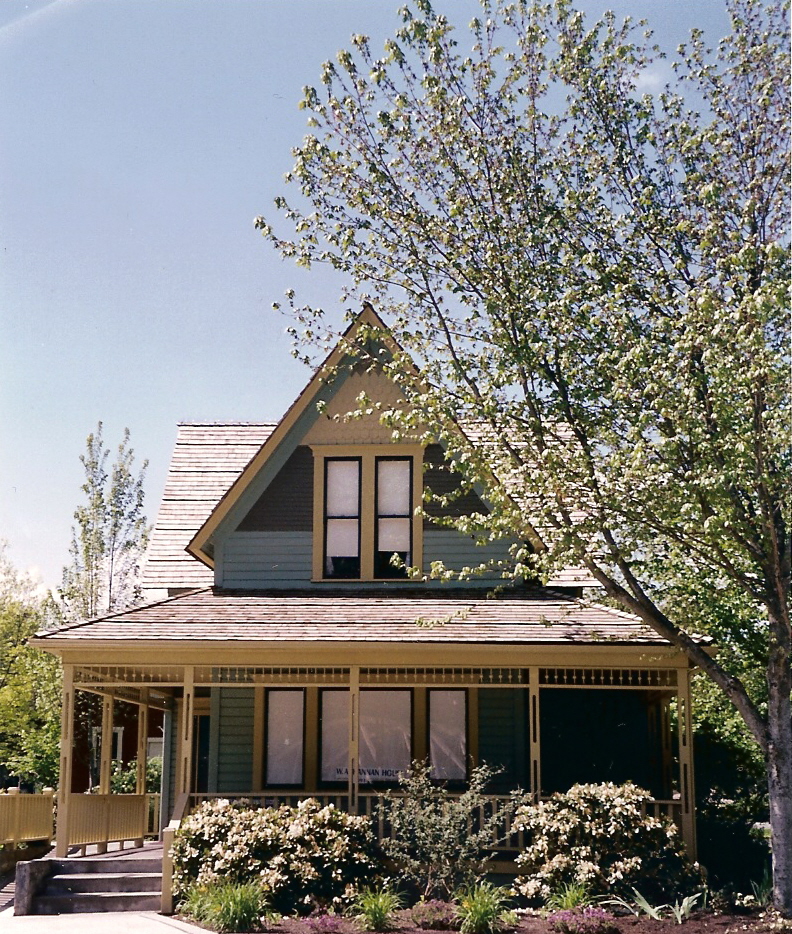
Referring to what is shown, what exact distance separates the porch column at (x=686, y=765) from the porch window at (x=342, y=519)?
18.8 ft

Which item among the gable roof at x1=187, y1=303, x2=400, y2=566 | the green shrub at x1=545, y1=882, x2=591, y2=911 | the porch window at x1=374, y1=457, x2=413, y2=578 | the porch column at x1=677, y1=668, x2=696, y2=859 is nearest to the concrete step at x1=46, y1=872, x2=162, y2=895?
the green shrub at x1=545, y1=882, x2=591, y2=911

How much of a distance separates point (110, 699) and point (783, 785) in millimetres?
10481

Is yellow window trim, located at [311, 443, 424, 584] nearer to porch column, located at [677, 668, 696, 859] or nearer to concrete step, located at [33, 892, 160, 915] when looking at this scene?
porch column, located at [677, 668, 696, 859]

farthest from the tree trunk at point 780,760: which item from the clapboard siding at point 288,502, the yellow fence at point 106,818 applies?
the yellow fence at point 106,818

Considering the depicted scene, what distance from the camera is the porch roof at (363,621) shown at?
646 inches

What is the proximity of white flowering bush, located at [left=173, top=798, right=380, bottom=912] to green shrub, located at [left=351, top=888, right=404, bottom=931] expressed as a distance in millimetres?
354

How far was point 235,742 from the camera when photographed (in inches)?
746

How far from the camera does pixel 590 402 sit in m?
15.5

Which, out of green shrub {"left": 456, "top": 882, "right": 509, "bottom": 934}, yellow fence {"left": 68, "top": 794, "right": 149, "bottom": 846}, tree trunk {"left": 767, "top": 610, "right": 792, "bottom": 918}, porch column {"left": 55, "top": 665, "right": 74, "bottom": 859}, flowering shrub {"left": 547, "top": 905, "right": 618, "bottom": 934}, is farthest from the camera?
yellow fence {"left": 68, "top": 794, "right": 149, "bottom": 846}

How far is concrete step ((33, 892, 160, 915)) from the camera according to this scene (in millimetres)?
14977

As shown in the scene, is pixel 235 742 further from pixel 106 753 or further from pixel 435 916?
pixel 435 916

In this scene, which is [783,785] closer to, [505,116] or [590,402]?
[590,402]

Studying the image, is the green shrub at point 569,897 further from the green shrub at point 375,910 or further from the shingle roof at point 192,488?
the shingle roof at point 192,488

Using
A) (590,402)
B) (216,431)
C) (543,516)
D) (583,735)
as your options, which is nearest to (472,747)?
(583,735)
